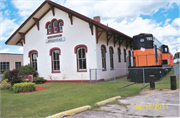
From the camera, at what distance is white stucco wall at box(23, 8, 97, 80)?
16.0 metres

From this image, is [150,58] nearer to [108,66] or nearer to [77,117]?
[108,66]

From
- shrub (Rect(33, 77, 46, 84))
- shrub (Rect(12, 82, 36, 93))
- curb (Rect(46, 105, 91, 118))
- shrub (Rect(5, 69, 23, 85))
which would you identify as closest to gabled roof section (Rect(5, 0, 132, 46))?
shrub (Rect(33, 77, 46, 84))

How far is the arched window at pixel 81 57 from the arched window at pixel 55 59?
→ 2.41 metres

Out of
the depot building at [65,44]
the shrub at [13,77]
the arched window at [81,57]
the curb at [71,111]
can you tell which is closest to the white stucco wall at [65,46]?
the depot building at [65,44]

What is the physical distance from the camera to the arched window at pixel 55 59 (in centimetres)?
1784

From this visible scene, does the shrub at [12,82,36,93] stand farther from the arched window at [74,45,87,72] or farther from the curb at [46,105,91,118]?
the curb at [46,105,91,118]

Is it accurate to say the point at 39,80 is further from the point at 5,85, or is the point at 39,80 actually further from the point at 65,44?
the point at 65,44

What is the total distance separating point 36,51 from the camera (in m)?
19.0

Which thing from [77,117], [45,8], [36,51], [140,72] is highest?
[45,8]

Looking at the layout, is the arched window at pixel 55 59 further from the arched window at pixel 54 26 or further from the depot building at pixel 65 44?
the arched window at pixel 54 26

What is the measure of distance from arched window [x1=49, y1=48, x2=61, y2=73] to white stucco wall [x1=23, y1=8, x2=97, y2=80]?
369 mm

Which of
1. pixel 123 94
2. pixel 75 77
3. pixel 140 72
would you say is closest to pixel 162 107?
pixel 123 94

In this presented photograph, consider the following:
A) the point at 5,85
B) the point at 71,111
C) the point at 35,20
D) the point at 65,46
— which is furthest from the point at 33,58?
the point at 71,111

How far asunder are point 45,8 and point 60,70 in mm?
6808
